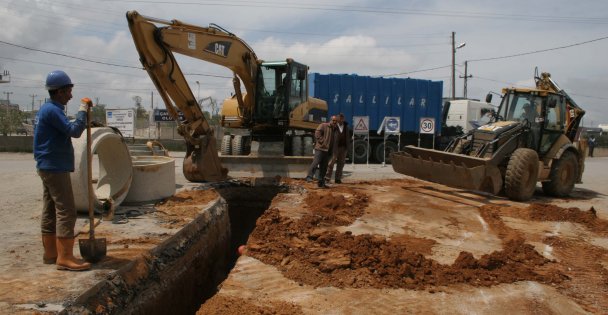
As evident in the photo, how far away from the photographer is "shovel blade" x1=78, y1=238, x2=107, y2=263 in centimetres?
478

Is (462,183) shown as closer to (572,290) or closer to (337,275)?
(572,290)

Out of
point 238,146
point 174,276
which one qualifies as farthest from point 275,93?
point 174,276

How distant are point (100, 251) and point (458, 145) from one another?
8634mm

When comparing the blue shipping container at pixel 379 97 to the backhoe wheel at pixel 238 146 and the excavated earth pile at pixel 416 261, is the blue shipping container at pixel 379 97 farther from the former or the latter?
the excavated earth pile at pixel 416 261

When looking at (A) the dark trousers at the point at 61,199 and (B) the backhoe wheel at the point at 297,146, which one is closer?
(A) the dark trousers at the point at 61,199

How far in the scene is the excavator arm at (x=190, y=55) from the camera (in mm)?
9234

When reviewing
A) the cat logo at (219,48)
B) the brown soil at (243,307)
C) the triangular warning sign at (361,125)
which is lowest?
the brown soil at (243,307)

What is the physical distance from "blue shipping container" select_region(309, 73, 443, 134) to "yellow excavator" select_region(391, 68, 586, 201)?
9.74 meters

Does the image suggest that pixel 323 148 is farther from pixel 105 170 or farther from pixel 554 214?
pixel 554 214

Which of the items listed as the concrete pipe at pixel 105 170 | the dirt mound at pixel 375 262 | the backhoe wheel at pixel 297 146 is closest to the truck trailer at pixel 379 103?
the backhoe wheel at pixel 297 146

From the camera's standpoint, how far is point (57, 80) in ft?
15.1

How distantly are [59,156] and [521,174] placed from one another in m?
8.74

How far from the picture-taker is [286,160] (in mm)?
11938

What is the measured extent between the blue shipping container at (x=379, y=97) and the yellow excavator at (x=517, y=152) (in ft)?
32.0
